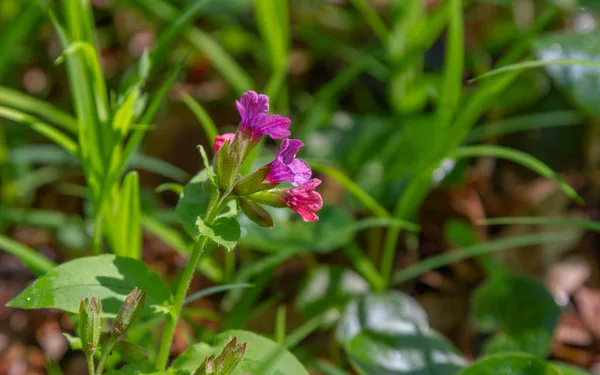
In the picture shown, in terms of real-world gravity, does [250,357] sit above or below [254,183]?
below

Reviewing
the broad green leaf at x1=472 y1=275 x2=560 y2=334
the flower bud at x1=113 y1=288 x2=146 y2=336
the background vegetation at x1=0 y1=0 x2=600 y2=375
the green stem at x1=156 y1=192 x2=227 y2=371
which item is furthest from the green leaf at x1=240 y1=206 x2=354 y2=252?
the flower bud at x1=113 y1=288 x2=146 y2=336

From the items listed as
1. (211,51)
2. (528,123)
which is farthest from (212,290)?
(528,123)

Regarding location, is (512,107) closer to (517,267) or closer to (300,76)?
(517,267)

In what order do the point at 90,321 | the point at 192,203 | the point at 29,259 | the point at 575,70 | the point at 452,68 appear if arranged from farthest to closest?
the point at 575,70 → the point at 452,68 → the point at 29,259 → the point at 192,203 → the point at 90,321

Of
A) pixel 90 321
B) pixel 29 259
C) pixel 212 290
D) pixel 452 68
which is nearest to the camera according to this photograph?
pixel 90 321

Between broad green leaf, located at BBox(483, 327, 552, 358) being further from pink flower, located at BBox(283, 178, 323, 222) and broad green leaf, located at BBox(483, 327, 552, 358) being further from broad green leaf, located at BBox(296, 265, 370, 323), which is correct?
pink flower, located at BBox(283, 178, 323, 222)

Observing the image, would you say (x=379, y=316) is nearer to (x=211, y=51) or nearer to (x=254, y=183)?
(x=254, y=183)
